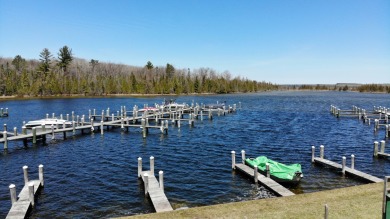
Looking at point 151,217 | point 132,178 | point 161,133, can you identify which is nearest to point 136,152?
point 132,178

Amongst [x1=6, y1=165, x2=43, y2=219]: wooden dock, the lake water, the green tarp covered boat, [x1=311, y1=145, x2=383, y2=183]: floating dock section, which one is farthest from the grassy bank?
[x1=6, y1=165, x2=43, y2=219]: wooden dock

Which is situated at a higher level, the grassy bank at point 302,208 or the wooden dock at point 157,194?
the grassy bank at point 302,208

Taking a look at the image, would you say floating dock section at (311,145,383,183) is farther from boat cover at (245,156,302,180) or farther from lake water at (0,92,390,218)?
boat cover at (245,156,302,180)

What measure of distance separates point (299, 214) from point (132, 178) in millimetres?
14010

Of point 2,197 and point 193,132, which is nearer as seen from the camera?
point 2,197

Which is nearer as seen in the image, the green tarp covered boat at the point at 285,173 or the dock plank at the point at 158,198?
the dock plank at the point at 158,198

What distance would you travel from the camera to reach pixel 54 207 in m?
18.6

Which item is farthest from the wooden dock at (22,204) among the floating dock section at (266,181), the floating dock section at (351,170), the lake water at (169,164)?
the floating dock section at (351,170)

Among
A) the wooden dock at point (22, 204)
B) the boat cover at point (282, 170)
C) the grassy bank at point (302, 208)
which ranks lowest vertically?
the wooden dock at point (22, 204)

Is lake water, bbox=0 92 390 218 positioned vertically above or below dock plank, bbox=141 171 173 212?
below

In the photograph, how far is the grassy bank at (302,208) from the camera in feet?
44.4

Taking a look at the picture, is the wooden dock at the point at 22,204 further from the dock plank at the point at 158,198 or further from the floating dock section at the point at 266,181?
the floating dock section at the point at 266,181

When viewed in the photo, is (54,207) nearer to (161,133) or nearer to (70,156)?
(70,156)

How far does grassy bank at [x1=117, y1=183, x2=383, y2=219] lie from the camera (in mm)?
13531
